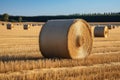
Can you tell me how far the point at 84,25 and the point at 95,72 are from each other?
3948 mm

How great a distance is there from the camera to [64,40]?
38.9 ft

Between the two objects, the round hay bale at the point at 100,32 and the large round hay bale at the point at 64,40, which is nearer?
the large round hay bale at the point at 64,40

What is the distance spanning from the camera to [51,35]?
12.1 meters

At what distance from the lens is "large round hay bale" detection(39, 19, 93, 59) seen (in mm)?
11773

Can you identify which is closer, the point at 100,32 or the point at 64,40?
the point at 64,40

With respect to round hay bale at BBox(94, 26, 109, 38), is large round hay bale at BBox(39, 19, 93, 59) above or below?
above

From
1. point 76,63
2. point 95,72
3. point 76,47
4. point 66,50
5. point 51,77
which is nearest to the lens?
point 51,77

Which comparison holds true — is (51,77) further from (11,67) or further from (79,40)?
(79,40)

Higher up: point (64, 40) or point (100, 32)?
point (64, 40)

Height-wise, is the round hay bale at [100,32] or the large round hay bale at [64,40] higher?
the large round hay bale at [64,40]

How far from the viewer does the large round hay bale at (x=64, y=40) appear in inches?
464

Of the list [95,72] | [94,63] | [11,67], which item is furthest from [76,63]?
[11,67]

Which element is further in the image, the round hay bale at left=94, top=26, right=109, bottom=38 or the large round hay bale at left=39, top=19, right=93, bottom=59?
the round hay bale at left=94, top=26, right=109, bottom=38

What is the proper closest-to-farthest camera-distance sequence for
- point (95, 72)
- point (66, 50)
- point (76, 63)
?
point (95, 72), point (76, 63), point (66, 50)
